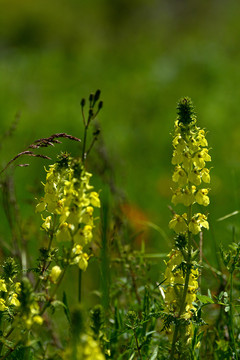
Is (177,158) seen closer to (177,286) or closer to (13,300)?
(177,286)

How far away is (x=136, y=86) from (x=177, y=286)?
279 inches

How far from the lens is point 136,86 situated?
8898 millimetres

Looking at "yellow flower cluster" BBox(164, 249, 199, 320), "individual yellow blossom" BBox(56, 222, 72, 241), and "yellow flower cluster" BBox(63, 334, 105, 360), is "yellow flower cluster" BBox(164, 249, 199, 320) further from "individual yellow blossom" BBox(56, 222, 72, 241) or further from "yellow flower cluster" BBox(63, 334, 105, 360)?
"yellow flower cluster" BBox(63, 334, 105, 360)

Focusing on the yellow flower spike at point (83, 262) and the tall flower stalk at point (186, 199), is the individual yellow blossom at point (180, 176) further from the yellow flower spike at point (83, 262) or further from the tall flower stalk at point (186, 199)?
the yellow flower spike at point (83, 262)

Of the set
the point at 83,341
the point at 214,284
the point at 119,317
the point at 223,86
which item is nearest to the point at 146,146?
the point at 223,86

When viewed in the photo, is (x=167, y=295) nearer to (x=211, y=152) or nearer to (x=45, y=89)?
(x=211, y=152)

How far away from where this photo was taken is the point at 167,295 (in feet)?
6.60

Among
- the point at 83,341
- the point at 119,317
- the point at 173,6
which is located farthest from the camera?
the point at 173,6

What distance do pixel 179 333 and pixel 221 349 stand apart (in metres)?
0.31

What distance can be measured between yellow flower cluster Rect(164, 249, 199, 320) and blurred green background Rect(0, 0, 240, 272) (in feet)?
2.60

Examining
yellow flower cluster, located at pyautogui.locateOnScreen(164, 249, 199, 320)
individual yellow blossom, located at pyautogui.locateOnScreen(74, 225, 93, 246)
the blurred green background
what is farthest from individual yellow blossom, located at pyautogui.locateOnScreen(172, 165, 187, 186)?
the blurred green background

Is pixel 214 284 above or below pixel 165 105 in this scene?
below

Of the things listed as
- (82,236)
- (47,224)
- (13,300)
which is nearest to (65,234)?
(82,236)

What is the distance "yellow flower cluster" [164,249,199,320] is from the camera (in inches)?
77.7
